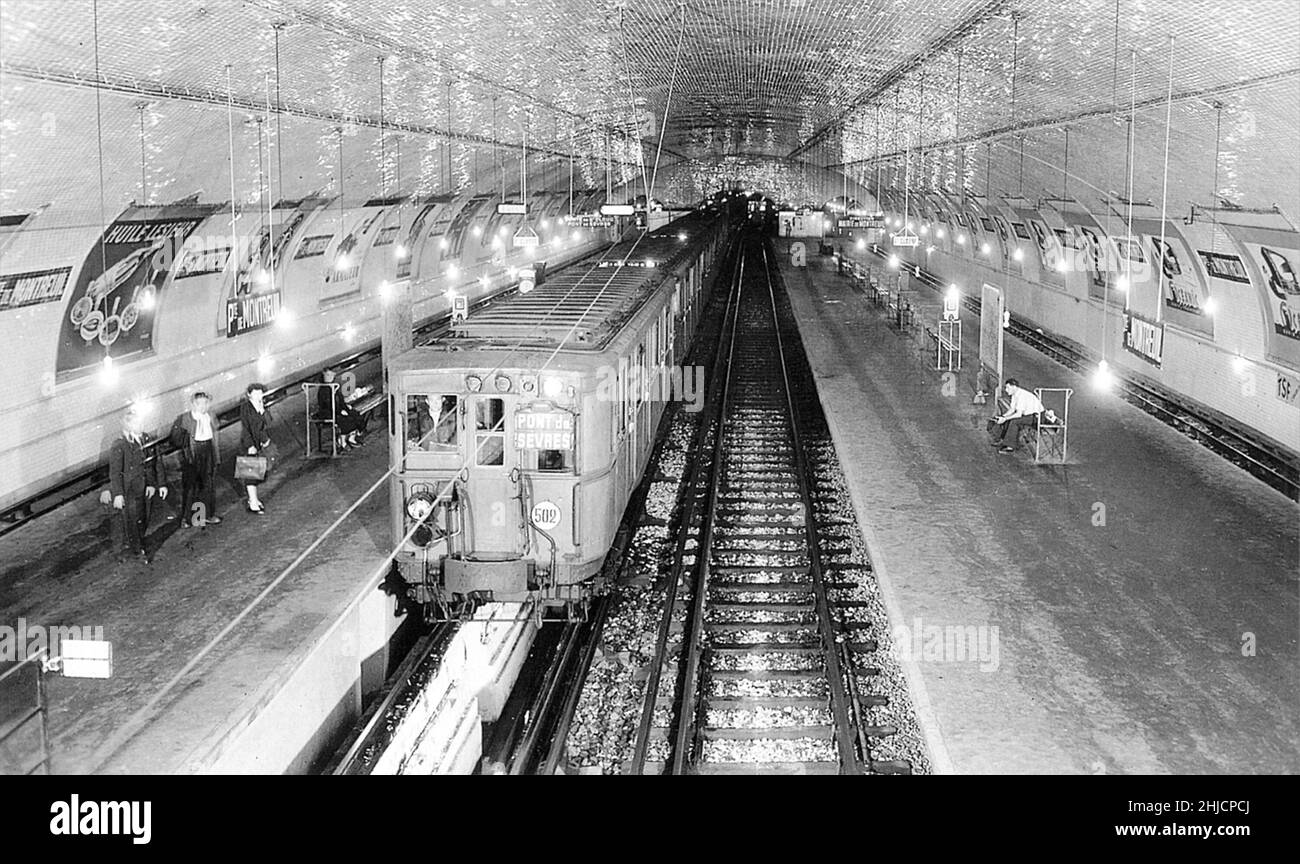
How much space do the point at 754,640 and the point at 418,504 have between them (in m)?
3.26

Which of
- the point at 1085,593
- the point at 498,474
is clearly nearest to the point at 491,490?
the point at 498,474

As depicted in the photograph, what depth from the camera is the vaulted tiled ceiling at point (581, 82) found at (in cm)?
1016

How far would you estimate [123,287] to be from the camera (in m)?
14.7

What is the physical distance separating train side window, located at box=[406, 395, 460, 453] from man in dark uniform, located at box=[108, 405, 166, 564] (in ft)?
9.33

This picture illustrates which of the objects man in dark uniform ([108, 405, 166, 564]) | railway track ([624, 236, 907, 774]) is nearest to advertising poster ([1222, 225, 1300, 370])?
railway track ([624, 236, 907, 774])

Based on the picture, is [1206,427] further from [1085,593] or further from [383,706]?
[383,706]

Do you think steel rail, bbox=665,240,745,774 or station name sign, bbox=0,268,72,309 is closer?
steel rail, bbox=665,240,745,774

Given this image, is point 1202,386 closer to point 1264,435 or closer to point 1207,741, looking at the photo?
point 1264,435

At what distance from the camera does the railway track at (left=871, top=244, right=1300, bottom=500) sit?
1510cm

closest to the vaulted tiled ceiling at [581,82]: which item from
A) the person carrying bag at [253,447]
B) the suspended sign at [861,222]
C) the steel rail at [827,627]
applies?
the suspended sign at [861,222]

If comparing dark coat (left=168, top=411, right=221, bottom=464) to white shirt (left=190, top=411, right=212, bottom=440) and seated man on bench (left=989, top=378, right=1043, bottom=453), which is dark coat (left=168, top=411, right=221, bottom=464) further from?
seated man on bench (left=989, top=378, right=1043, bottom=453)

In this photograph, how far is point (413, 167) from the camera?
69.9 ft

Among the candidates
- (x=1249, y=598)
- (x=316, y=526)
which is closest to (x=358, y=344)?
(x=316, y=526)
